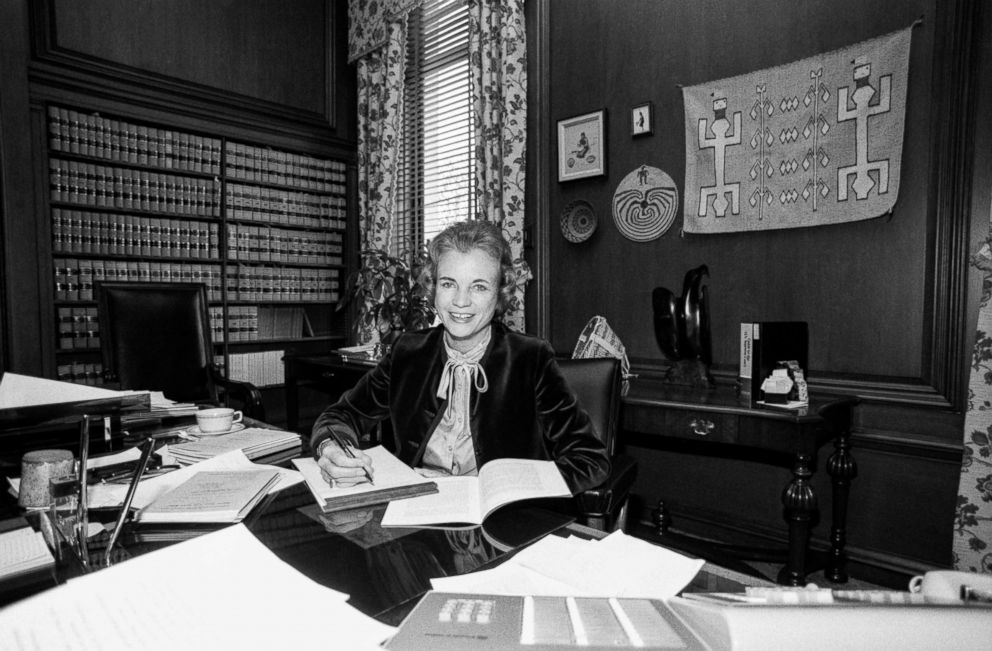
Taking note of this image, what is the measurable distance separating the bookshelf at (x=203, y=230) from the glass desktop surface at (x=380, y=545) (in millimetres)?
3002

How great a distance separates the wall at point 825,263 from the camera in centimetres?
188

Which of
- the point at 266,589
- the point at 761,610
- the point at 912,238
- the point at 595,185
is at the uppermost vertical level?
the point at 595,185

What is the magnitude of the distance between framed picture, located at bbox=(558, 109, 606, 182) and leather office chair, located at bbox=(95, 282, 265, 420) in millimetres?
1879

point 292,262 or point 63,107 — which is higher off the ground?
point 63,107

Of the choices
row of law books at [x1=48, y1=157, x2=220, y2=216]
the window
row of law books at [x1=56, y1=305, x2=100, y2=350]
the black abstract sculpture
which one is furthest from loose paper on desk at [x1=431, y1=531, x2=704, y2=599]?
row of law books at [x1=48, y1=157, x2=220, y2=216]

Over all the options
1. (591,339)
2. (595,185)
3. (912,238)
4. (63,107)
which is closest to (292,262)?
(63,107)

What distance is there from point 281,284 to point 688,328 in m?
2.88

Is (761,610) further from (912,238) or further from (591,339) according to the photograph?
(912,238)

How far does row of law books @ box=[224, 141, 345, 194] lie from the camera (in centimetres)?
A: 368

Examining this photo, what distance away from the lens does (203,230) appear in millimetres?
3551

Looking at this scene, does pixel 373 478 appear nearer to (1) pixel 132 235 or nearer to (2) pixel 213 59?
(1) pixel 132 235

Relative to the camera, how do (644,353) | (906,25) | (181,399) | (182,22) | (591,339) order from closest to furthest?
(906,25) → (591,339) → (644,353) → (181,399) → (182,22)

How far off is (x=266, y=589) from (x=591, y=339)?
1.81m

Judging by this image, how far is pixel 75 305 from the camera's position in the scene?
314 centimetres
